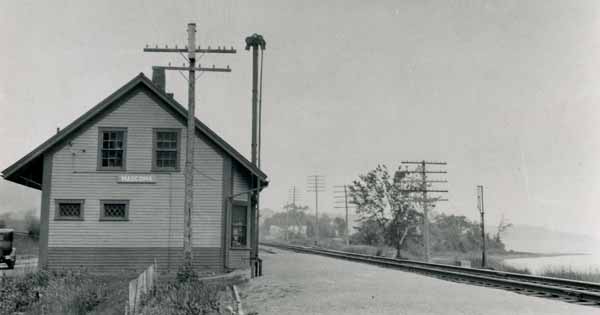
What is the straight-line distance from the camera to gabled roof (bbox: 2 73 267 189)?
20844mm

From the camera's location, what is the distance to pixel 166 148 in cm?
2180

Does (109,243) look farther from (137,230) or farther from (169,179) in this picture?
(169,179)

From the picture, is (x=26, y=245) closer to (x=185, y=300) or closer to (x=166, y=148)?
(x=166, y=148)

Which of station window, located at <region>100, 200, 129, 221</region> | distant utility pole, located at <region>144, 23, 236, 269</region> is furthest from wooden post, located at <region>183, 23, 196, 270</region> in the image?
station window, located at <region>100, 200, 129, 221</region>

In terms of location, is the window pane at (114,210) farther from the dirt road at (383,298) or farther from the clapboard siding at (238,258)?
the dirt road at (383,298)

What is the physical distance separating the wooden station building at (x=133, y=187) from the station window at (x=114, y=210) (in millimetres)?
36

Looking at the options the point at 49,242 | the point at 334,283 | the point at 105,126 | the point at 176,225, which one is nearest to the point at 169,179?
the point at 176,225

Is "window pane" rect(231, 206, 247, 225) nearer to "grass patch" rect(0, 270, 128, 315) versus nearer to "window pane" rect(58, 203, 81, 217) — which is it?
"window pane" rect(58, 203, 81, 217)

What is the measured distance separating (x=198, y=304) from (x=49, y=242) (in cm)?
1150

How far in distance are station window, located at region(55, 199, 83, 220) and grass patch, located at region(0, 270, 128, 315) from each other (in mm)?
3233

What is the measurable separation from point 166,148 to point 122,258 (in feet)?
13.8

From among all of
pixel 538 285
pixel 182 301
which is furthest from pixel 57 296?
pixel 538 285

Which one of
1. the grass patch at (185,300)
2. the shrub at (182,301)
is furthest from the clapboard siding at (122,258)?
the shrub at (182,301)

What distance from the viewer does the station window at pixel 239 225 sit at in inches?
899
